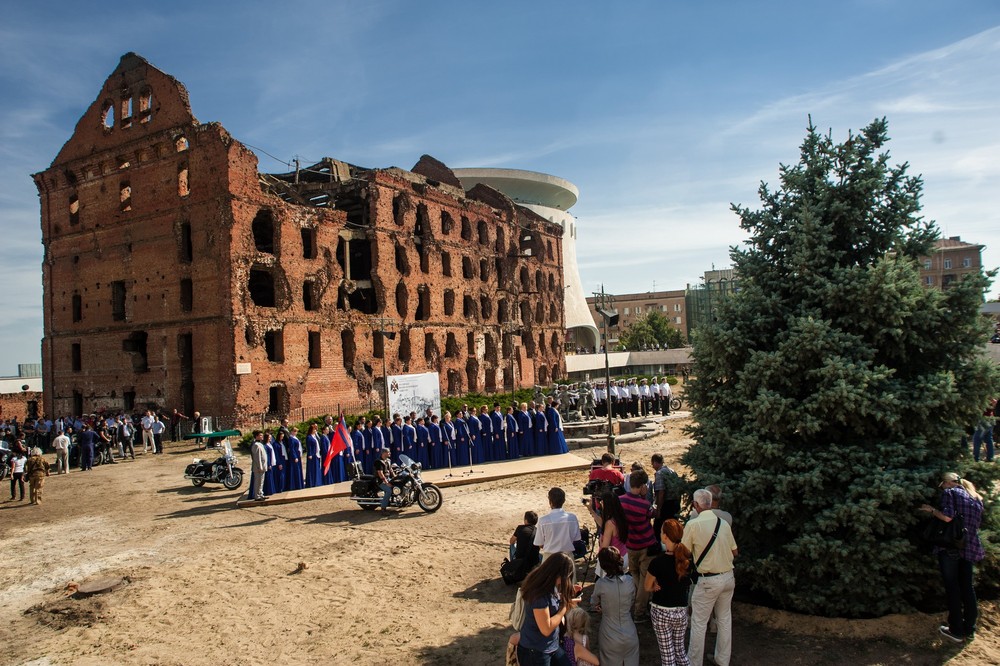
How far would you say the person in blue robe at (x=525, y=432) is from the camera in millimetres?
20250

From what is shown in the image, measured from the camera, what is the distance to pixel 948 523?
6.60 meters

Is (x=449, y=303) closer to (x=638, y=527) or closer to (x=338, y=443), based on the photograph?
(x=338, y=443)

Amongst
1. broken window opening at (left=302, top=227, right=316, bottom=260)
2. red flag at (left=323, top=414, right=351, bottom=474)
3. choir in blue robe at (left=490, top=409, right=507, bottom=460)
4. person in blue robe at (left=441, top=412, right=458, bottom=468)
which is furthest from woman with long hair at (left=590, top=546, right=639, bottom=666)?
broken window opening at (left=302, top=227, right=316, bottom=260)

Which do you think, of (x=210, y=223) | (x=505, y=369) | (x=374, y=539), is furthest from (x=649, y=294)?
(x=374, y=539)

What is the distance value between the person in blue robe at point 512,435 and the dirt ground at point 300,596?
4.56 metres

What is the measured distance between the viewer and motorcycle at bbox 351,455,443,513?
45.2 ft

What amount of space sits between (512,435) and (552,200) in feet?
154

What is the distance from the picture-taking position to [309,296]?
33438 millimetres

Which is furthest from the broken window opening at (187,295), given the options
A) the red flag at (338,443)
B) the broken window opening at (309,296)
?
the red flag at (338,443)

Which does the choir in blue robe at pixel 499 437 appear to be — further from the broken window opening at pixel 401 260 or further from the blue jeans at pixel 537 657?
the broken window opening at pixel 401 260

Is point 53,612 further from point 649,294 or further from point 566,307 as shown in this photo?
point 649,294

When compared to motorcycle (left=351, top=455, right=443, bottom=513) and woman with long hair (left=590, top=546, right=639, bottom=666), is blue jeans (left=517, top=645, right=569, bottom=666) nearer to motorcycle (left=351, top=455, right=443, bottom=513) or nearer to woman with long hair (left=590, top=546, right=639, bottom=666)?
woman with long hair (left=590, top=546, right=639, bottom=666)

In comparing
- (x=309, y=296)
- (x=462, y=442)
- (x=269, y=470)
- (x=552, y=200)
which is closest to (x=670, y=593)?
(x=269, y=470)

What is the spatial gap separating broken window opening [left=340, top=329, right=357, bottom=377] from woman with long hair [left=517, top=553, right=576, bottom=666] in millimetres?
30131
